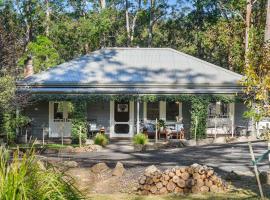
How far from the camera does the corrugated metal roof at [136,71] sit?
25.2m

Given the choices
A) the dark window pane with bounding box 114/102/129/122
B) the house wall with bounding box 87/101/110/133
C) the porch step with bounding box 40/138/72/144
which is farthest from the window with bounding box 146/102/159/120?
the porch step with bounding box 40/138/72/144

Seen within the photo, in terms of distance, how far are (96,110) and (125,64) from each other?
11.4ft

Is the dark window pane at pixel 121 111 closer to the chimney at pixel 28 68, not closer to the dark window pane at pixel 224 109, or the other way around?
the dark window pane at pixel 224 109

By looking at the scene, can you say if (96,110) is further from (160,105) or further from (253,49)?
(253,49)

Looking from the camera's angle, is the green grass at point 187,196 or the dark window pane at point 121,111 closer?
the green grass at point 187,196

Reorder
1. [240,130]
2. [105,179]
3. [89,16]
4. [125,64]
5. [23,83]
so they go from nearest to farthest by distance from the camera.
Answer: [105,179] → [23,83] → [240,130] → [125,64] → [89,16]

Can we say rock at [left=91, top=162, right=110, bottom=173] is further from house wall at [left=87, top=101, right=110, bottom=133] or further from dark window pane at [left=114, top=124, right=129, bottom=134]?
house wall at [left=87, top=101, right=110, bottom=133]

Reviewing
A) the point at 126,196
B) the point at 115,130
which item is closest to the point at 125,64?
the point at 115,130

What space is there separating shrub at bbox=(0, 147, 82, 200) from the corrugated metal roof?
1943cm

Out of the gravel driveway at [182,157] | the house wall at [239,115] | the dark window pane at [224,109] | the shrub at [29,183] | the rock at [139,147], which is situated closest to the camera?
the shrub at [29,183]

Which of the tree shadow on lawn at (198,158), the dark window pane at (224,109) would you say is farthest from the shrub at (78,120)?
the dark window pane at (224,109)

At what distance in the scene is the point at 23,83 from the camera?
897 inches

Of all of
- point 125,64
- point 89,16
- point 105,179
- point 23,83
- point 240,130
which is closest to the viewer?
point 105,179

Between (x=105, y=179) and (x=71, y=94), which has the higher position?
(x=71, y=94)
